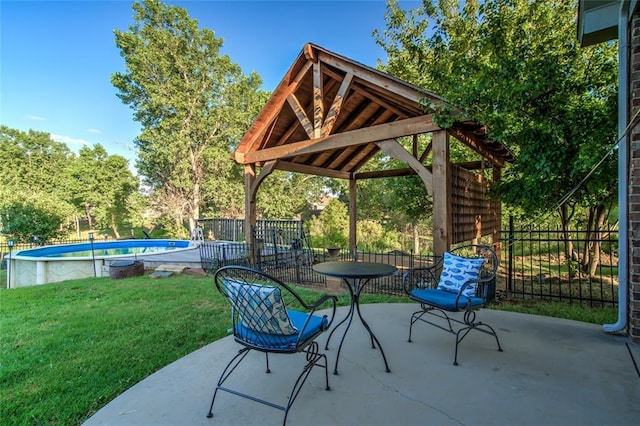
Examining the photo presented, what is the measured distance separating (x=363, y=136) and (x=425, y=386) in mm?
3998

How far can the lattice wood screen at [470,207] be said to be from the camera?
505 cm

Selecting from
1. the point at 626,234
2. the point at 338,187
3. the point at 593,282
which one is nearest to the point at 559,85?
the point at 626,234

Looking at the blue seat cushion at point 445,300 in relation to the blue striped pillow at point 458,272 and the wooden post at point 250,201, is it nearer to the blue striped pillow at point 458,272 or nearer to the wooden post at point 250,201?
the blue striped pillow at point 458,272

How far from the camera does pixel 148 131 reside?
15773 millimetres

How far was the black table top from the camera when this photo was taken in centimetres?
239

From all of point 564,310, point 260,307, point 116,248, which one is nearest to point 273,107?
point 260,307

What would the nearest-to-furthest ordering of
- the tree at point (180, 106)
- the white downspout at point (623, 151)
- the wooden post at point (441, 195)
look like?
the white downspout at point (623, 151) < the wooden post at point (441, 195) < the tree at point (180, 106)

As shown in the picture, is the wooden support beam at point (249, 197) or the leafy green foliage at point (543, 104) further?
the wooden support beam at point (249, 197)

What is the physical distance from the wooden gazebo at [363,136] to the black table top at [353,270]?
6.49 feet

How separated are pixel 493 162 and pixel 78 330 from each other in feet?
24.7

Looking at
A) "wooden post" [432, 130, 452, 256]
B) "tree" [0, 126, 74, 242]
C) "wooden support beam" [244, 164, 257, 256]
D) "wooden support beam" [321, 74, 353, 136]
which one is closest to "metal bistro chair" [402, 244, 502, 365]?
"wooden post" [432, 130, 452, 256]

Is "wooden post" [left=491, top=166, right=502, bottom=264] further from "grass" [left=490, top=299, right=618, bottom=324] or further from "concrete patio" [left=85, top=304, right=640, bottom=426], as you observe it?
"concrete patio" [left=85, top=304, right=640, bottom=426]

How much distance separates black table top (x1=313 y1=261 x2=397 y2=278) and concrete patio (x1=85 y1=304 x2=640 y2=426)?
70 cm

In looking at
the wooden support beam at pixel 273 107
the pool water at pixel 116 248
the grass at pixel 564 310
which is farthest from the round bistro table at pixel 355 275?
the pool water at pixel 116 248
